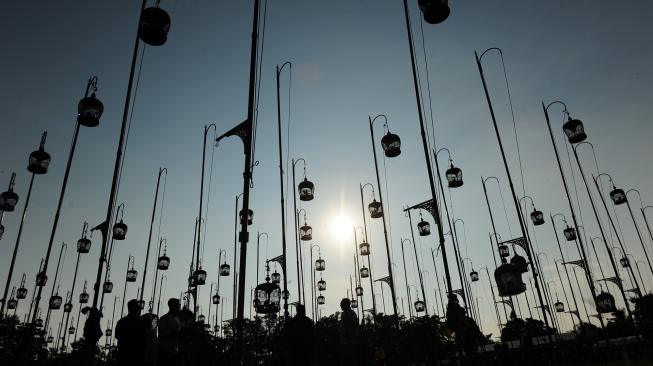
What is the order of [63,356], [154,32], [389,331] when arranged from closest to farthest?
[154,32]
[63,356]
[389,331]

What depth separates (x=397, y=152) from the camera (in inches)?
460

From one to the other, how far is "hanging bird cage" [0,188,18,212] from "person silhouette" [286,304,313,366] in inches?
504

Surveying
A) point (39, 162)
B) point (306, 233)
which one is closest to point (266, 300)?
point (39, 162)

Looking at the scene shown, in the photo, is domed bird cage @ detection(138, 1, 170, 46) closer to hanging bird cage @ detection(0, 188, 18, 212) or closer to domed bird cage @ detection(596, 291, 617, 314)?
hanging bird cage @ detection(0, 188, 18, 212)

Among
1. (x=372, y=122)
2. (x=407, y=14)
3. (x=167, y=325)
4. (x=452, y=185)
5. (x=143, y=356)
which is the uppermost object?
(x=372, y=122)

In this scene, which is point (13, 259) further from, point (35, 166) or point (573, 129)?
point (573, 129)

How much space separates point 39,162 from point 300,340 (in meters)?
10.1

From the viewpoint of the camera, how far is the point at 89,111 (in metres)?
9.37

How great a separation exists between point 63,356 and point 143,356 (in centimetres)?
4867

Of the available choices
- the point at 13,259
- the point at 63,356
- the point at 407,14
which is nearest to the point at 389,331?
the point at 63,356

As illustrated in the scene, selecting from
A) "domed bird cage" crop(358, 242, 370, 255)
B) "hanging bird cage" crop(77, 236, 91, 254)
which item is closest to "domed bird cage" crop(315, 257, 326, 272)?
"domed bird cage" crop(358, 242, 370, 255)

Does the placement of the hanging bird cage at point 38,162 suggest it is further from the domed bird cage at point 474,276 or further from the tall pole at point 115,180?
the domed bird cage at point 474,276

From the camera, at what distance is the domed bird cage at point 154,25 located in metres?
7.38

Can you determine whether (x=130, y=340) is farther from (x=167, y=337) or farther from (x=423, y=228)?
(x=423, y=228)
